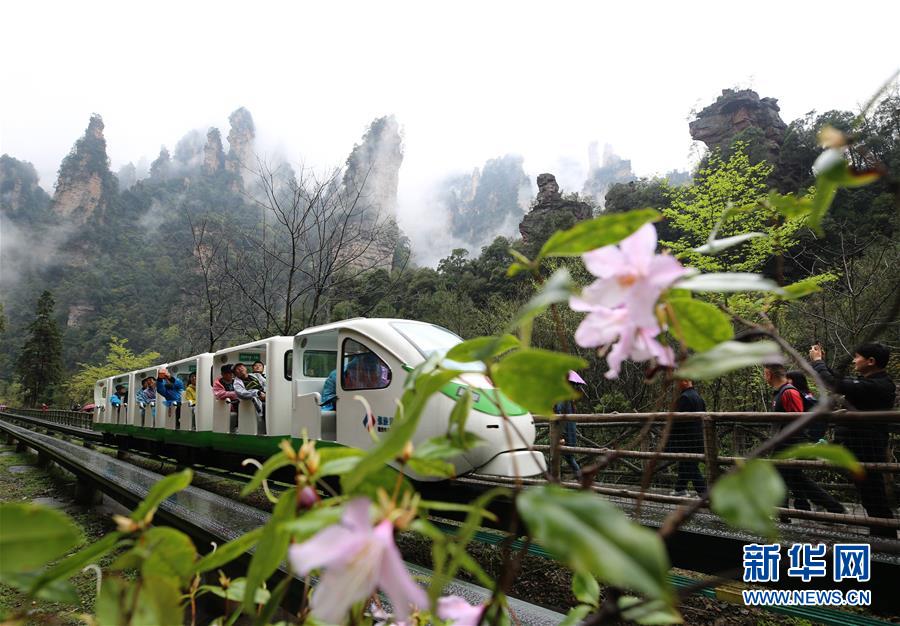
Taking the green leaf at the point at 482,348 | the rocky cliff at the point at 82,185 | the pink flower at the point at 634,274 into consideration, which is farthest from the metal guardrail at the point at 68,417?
the rocky cliff at the point at 82,185

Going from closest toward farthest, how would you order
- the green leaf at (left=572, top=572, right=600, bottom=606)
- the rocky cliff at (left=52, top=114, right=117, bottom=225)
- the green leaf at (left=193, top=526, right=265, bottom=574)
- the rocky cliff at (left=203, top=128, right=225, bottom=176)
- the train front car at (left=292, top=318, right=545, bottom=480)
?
1. the green leaf at (left=193, top=526, right=265, bottom=574)
2. the green leaf at (left=572, top=572, right=600, bottom=606)
3. the train front car at (left=292, top=318, right=545, bottom=480)
4. the rocky cliff at (left=52, top=114, right=117, bottom=225)
5. the rocky cliff at (left=203, top=128, right=225, bottom=176)

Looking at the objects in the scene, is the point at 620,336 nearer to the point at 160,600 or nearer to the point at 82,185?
the point at 160,600

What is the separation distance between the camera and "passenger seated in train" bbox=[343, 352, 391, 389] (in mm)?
4844

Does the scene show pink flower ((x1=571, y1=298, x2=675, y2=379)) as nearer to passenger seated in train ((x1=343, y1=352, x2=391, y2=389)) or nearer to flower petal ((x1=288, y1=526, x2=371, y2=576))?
flower petal ((x1=288, y1=526, x2=371, y2=576))

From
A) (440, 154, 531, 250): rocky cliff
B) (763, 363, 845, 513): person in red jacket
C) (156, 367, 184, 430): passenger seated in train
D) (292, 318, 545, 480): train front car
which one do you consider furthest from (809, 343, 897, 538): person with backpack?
(440, 154, 531, 250): rocky cliff

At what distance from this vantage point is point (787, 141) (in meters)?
21.6

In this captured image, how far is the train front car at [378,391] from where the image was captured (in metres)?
4.17

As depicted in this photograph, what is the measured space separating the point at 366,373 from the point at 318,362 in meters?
1.34

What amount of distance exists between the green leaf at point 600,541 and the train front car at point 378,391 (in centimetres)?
382

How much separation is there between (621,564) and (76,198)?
73.9 metres

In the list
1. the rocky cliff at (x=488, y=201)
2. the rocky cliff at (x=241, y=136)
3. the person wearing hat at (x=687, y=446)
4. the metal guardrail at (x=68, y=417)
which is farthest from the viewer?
the rocky cliff at (x=488, y=201)

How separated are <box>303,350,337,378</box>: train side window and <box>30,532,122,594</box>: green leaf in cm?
574

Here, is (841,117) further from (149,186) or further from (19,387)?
(149,186)

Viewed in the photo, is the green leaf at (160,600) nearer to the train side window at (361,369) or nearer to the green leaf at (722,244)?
the green leaf at (722,244)
